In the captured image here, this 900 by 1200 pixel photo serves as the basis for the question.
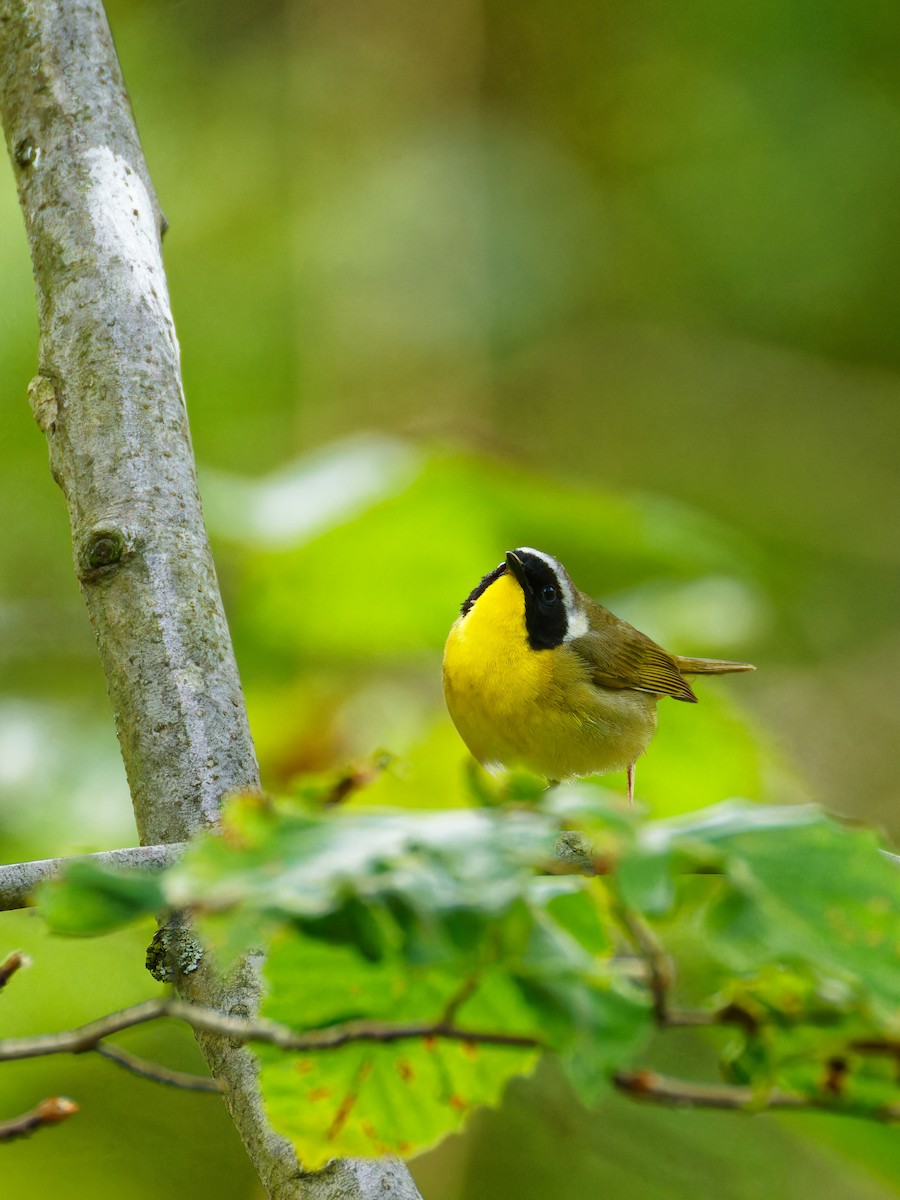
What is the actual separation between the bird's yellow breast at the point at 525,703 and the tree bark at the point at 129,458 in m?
1.67

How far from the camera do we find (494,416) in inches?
290

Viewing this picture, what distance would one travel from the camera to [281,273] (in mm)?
6445

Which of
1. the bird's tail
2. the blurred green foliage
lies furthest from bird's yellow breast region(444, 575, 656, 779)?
the blurred green foliage

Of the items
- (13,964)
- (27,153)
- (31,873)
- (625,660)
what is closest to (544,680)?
(625,660)

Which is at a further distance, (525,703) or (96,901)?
(525,703)

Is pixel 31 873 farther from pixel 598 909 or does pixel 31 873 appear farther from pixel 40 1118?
pixel 598 909

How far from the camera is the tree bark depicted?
179 cm

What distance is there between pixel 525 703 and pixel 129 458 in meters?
1.85

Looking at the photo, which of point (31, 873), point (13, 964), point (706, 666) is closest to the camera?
point (13, 964)

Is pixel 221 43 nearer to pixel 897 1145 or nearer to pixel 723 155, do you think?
pixel 723 155

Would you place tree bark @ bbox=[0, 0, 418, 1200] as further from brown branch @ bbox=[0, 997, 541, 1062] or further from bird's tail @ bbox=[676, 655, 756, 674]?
bird's tail @ bbox=[676, 655, 756, 674]

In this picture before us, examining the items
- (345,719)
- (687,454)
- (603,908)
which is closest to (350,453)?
(345,719)

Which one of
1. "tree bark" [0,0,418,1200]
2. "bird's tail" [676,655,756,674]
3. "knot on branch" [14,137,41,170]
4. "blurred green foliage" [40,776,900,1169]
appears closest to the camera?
"blurred green foliage" [40,776,900,1169]

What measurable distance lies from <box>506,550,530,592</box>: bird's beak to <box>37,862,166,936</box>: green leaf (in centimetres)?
302
